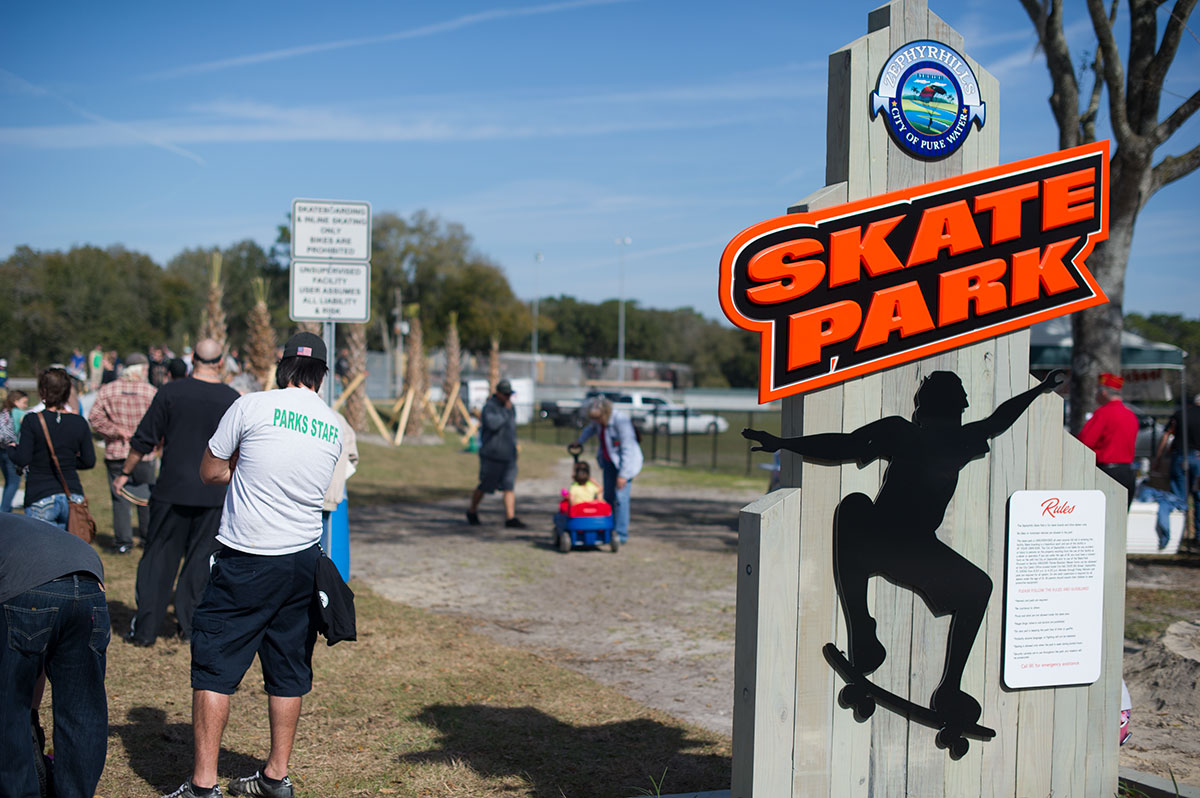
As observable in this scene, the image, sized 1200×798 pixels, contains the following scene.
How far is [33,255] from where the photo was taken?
2581 inches

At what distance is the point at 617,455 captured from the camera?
11.1 meters

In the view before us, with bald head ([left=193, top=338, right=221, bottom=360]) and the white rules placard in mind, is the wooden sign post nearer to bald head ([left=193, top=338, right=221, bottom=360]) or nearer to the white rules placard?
the white rules placard

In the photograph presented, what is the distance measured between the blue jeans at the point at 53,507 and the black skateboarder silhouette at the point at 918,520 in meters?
5.85

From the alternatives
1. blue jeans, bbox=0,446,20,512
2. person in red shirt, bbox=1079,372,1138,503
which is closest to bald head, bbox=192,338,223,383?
blue jeans, bbox=0,446,20,512

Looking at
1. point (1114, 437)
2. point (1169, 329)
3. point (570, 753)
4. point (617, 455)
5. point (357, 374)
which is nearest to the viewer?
point (570, 753)

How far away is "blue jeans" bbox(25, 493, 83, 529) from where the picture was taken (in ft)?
22.8

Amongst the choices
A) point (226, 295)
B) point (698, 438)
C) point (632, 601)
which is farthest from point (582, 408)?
point (226, 295)

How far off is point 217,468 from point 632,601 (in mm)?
5236

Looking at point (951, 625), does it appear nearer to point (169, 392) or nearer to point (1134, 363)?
point (169, 392)

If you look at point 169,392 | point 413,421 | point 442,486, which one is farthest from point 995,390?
point 413,421

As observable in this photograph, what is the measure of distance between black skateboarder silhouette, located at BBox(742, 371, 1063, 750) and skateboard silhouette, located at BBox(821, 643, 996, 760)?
2cm

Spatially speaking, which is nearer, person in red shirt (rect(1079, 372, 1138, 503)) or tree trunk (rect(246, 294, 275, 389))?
person in red shirt (rect(1079, 372, 1138, 503))

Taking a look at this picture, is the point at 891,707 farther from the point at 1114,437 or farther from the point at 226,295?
the point at 226,295

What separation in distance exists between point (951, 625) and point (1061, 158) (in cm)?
182
